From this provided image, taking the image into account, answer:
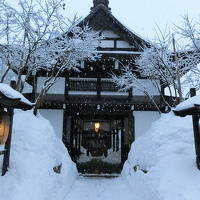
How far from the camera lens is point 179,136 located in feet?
29.7

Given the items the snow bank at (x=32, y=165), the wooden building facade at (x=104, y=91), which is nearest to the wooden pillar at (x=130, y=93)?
the wooden building facade at (x=104, y=91)

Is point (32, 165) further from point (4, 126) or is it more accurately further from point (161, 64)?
point (161, 64)

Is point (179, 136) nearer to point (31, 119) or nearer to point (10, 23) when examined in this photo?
point (31, 119)

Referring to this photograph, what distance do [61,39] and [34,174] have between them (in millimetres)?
8100

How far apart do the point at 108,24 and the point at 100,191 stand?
11.0 metres

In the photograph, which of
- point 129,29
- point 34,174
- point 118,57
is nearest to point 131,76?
point 118,57

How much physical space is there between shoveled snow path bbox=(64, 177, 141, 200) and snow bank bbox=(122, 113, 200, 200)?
47 cm

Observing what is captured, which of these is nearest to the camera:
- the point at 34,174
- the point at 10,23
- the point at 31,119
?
the point at 34,174

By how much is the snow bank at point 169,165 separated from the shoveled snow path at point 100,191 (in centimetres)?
47

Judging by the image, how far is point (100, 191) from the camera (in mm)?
10117

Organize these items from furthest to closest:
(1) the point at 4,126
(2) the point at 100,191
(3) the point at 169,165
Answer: (2) the point at 100,191
(3) the point at 169,165
(1) the point at 4,126

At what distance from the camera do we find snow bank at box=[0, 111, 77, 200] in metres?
6.83

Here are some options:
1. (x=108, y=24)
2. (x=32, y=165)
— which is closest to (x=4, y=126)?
(x=32, y=165)

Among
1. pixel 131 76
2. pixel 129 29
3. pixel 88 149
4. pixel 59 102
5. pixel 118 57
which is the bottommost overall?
pixel 88 149
